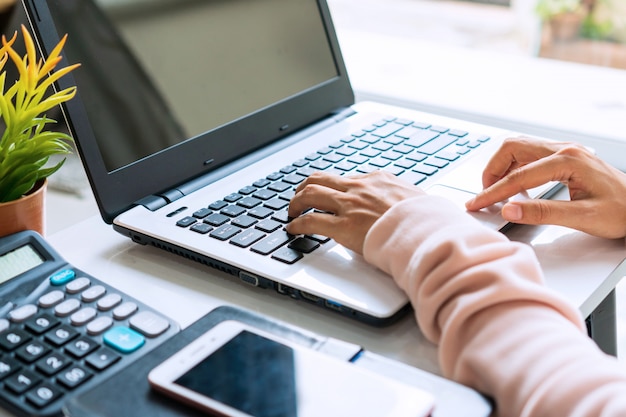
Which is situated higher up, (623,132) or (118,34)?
(118,34)

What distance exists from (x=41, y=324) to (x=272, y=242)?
0.78 ft

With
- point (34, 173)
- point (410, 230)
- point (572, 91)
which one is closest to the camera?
point (410, 230)

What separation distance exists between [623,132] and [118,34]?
73cm

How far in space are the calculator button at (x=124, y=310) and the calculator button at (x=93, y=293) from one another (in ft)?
0.09

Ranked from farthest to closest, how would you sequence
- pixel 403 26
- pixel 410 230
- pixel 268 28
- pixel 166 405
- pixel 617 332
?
1. pixel 403 26
2. pixel 268 28
3. pixel 617 332
4. pixel 410 230
5. pixel 166 405

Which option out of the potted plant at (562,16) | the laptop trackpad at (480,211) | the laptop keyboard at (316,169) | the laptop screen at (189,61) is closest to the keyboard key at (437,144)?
the laptop keyboard at (316,169)

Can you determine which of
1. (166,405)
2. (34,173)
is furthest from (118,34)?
(166,405)

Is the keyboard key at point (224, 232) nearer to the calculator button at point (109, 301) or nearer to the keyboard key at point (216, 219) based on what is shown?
the keyboard key at point (216, 219)

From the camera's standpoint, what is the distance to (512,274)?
57 cm

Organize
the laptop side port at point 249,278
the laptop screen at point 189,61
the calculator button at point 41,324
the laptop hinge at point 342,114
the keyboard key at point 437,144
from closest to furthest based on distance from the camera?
the calculator button at point 41,324, the laptop side port at point 249,278, the laptop screen at point 189,61, the keyboard key at point 437,144, the laptop hinge at point 342,114

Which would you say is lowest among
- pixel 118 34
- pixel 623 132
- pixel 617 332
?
pixel 617 332

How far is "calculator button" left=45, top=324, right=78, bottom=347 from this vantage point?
585 mm

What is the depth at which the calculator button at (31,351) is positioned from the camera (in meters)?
0.57

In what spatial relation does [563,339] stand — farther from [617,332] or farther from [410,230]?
[617,332]
